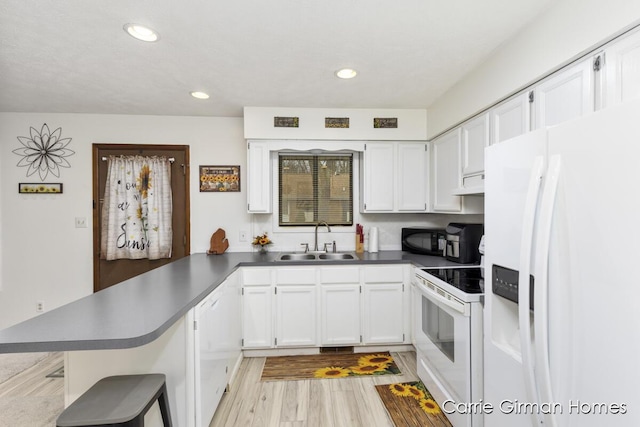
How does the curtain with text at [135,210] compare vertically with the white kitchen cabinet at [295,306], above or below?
above

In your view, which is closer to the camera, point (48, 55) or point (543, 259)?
point (543, 259)

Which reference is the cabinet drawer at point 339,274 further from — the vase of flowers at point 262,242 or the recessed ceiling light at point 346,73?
the recessed ceiling light at point 346,73

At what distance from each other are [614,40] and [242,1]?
1.65 m

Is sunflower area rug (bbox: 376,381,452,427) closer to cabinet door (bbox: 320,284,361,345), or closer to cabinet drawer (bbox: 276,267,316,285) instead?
cabinet door (bbox: 320,284,361,345)

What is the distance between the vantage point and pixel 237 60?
6.42 ft

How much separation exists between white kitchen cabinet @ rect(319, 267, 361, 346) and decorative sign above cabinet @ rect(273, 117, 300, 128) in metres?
1.44

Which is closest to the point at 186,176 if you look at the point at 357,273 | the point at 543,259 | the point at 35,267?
the point at 35,267

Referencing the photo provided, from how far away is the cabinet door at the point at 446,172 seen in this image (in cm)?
248

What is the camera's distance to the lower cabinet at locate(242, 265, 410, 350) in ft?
8.58

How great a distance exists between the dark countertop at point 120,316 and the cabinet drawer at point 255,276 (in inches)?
15.5

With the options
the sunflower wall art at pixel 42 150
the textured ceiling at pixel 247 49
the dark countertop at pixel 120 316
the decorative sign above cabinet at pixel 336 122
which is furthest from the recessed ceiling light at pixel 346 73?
the sunflower wall art at pixel 42 150

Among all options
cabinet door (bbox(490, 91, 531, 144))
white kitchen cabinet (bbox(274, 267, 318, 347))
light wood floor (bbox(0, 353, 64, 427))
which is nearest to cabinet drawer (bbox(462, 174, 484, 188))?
cabinet door (bbox(490, 91, 531, 144))

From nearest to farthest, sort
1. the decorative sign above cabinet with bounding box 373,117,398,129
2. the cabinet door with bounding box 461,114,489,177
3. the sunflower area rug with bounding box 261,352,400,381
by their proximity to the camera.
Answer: the cabinet door with bounding box 461,114,489,177 → the sunflower area rug with bounding box 261,352,400,381 → the decorative sign above cabinet with bounding box 373,117,398,129

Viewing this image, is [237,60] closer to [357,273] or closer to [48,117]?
[357,273]
